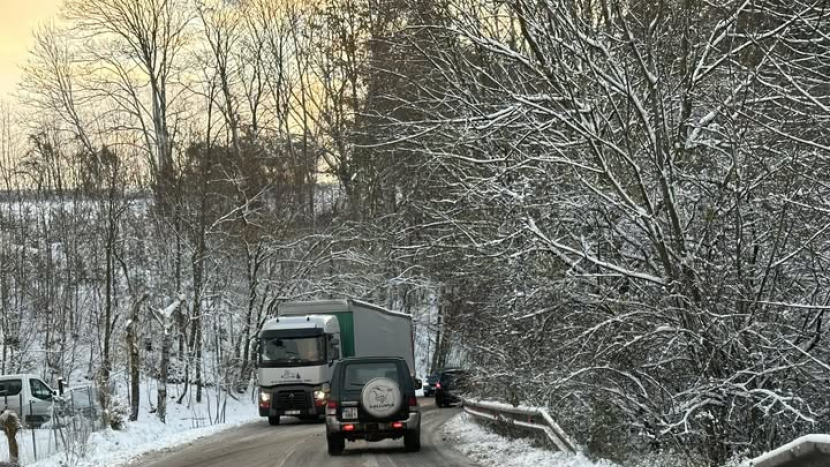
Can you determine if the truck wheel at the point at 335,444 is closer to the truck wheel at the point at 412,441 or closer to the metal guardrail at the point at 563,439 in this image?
the truck wheel at the point at 412,441

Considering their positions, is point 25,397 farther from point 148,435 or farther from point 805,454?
point 805,454

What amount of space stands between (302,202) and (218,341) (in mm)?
8564

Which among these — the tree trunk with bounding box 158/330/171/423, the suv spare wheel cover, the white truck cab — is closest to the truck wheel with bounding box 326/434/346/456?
the suv spare wheel cover

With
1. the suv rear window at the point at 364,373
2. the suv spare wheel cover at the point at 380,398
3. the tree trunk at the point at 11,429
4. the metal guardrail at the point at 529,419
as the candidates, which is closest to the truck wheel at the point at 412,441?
the suv spare wheel cover at the point at 380,398

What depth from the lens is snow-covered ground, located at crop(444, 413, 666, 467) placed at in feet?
43.5

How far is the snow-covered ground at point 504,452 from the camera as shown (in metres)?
13.3

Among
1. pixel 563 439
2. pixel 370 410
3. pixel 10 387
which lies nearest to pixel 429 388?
pixel 10 387

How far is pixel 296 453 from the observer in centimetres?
1827

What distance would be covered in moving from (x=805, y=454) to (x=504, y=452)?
11.8m

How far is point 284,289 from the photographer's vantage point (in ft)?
139

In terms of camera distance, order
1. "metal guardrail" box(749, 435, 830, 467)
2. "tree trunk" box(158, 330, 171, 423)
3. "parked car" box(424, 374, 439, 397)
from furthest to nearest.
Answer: "parked car" box(424, 374, 439, 397), "tree trunk" box(158, 330, 171, 423), "metal guardrail" box(749, 435, 830, 467)

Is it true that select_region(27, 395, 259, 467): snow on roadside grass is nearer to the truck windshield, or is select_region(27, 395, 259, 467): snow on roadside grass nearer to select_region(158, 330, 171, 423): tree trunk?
select_region(158, 330, 171, 423): tree trunk

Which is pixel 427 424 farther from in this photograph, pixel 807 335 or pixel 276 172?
pixel 276 172

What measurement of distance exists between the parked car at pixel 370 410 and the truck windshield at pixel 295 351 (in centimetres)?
1150
